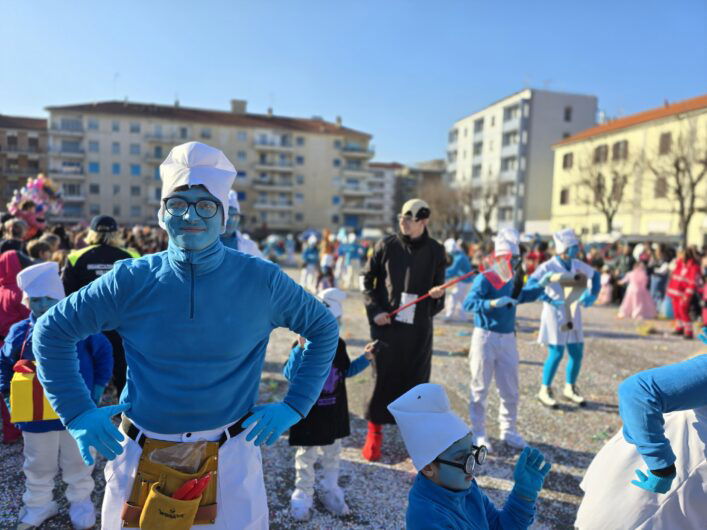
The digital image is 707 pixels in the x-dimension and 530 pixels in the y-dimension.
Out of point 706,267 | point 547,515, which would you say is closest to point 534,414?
point 547,515

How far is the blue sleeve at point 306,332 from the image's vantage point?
1975 mm

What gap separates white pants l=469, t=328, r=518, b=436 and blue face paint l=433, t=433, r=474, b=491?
2684 millimetres

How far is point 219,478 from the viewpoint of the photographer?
1.88 metres

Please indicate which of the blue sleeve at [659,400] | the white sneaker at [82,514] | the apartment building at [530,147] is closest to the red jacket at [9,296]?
the white sneaker at [82,514]

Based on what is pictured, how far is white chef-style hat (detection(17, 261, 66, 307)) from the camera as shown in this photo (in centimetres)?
311

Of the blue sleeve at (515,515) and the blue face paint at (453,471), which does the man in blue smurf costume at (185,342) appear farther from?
the blue sleeve at (515,515)

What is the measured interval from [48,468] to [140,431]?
1933 millimetres

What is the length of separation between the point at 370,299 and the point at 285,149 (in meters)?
56.7

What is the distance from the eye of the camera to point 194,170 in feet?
6.09

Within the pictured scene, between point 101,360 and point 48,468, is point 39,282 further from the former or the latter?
point 48,468

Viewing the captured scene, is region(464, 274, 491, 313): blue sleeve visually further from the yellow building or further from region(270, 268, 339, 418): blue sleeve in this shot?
the yellow building

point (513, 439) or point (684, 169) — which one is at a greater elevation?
point (684, 169)

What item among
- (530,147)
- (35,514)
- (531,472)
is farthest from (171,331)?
(530,147)

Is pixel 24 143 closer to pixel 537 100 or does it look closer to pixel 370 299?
pixel 537 100
